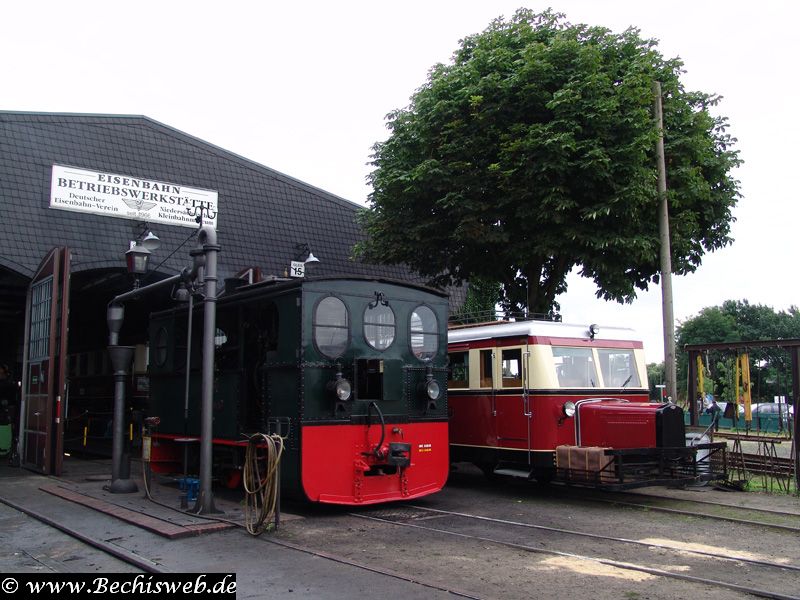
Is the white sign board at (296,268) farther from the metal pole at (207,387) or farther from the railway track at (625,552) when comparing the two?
the railway track at (625,552)

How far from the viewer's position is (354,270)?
21266mm

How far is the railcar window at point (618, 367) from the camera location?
11.9 meters

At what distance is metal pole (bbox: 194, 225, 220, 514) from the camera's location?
923cm

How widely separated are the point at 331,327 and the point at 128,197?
9143mm

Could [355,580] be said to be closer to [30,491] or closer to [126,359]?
[126,359]

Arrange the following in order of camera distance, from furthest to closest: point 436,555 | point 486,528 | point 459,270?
point 459,270
point 486,528
point 436,555

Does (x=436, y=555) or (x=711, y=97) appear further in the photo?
(x=711, y=97)

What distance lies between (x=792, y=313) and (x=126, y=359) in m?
64.1

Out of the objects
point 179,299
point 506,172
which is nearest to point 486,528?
point 179,299

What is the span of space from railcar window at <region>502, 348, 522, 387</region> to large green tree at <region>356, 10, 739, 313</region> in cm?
454

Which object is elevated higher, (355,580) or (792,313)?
(792,313)

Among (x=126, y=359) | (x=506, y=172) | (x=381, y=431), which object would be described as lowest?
(x=381, y=431)

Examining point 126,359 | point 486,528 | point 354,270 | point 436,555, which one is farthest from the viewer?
point 354,270

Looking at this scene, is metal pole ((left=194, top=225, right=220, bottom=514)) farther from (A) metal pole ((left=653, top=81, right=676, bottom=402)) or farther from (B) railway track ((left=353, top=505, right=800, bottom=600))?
(A) metal pole ((left=653, top=81, right=676, bottom=402))
